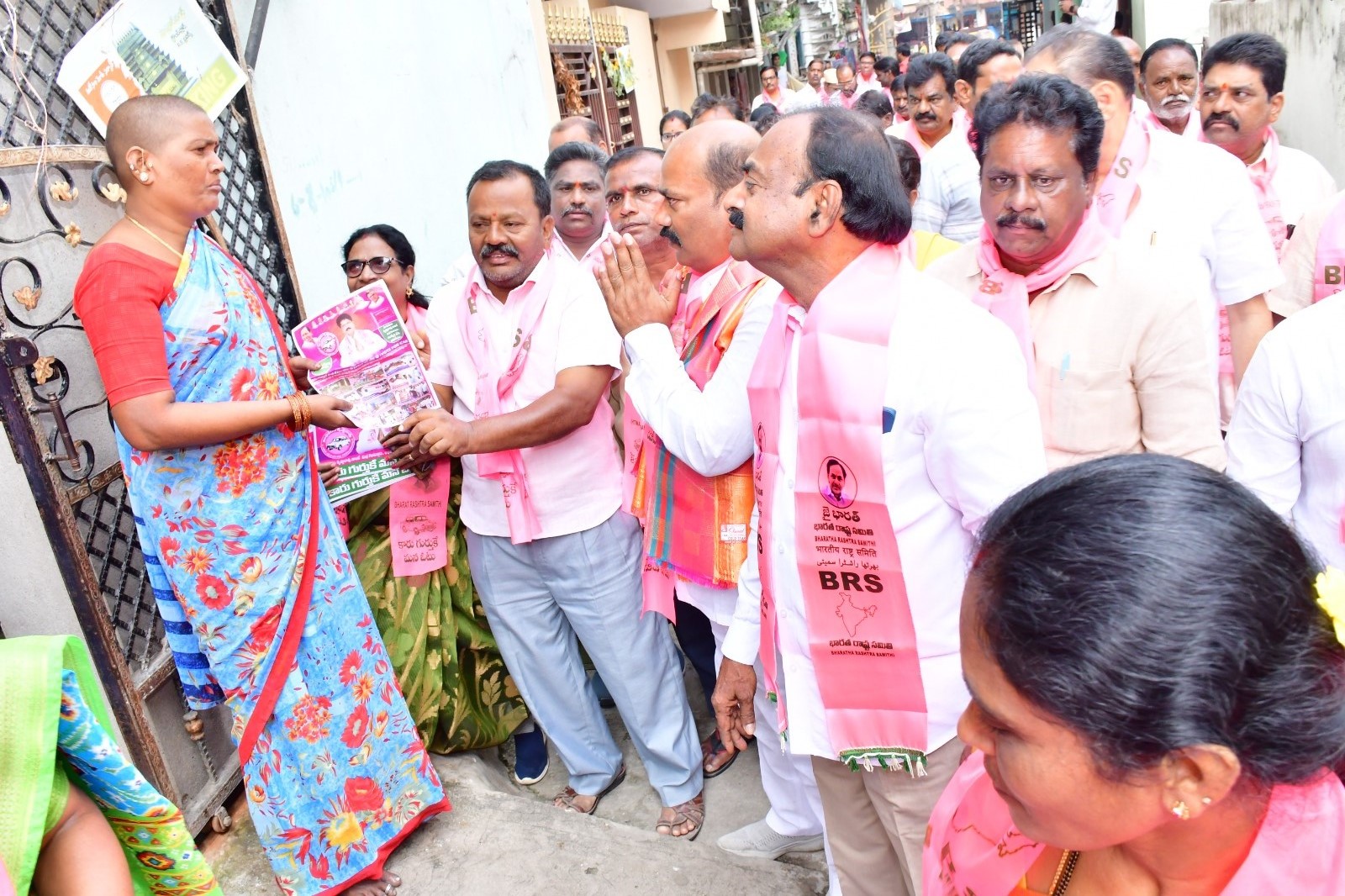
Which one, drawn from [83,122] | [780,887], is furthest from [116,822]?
[83,122]

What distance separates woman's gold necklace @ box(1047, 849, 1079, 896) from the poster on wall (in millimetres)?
2873

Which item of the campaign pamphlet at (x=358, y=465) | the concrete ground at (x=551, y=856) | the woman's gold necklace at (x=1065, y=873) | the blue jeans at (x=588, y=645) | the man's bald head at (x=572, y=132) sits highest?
the man's bald head at (x=572, y=132)

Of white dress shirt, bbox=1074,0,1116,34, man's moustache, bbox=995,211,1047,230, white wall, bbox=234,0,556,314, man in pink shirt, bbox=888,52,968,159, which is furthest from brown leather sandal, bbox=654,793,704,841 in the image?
white dress shirt, bbox=1074,0,1116,34

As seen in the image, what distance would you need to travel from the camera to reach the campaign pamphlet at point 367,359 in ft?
9.14

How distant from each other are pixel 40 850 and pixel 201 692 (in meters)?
1.69

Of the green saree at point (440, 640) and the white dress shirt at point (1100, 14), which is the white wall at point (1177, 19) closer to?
the white dress shirt at point (1100, 14)

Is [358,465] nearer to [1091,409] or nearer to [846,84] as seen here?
[1091,409]

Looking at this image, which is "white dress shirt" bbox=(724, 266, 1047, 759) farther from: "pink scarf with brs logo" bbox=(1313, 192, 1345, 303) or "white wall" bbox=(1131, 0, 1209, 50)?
"white wall" bbox=(1131, 0, 1209, 50)

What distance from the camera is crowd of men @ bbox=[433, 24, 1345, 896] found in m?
1.81

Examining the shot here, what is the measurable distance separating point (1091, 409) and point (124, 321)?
2187mm

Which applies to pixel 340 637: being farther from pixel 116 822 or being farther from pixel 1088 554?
pixel 1088 554

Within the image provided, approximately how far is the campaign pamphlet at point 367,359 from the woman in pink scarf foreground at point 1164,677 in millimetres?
2108

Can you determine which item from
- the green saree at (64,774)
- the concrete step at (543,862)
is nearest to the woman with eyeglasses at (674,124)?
the concrete step at (543,862)

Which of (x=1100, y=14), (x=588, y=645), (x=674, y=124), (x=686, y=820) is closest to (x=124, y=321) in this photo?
(x=588, y=645)
